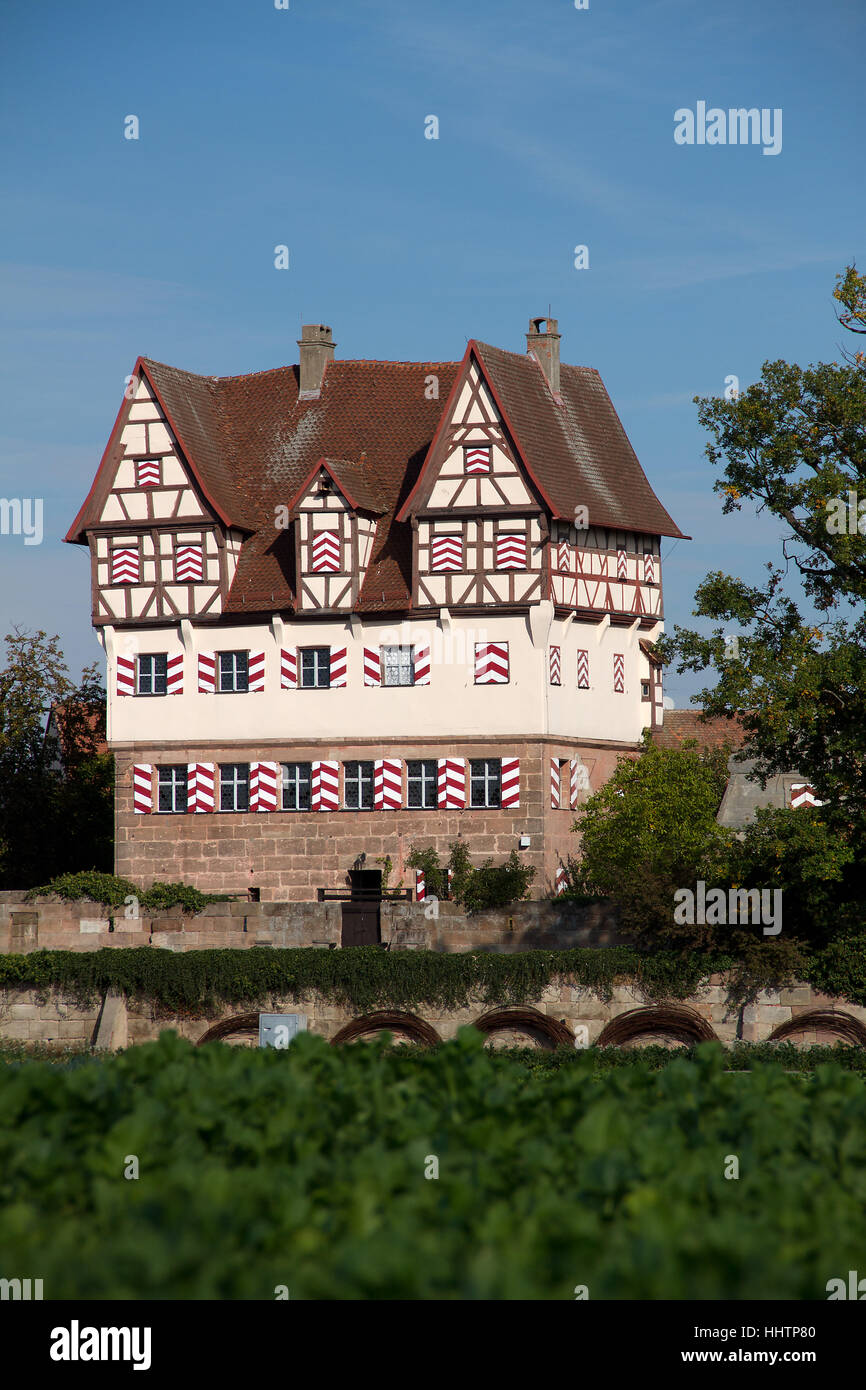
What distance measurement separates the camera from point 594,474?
39.3 m

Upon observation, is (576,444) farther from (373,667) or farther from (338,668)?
(338,668)

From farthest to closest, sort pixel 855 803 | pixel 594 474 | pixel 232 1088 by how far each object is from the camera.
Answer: pixel 594 474 < pixel 855 803 < pixel 232 1088

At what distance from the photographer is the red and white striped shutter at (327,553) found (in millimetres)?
37469

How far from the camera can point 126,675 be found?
38.8 m

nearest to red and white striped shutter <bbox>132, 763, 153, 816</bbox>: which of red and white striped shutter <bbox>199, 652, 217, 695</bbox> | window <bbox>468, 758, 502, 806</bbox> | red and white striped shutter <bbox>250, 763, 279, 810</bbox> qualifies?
red and white striped shutter <bbox>199, 652, 217, 695</bbox>

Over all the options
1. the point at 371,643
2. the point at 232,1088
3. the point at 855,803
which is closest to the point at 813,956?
the point at 855,803

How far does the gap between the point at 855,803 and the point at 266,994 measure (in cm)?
969

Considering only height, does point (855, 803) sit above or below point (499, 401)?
below

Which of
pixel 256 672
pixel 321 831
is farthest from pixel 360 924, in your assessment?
pixel 256 672

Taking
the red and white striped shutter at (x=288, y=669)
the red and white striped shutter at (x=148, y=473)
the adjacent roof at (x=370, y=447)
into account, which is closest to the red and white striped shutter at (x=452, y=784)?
the adjacent roof at (x=370, y=447)

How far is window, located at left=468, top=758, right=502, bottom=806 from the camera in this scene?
3609cm

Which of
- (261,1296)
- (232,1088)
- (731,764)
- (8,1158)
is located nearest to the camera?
(261,1296)
